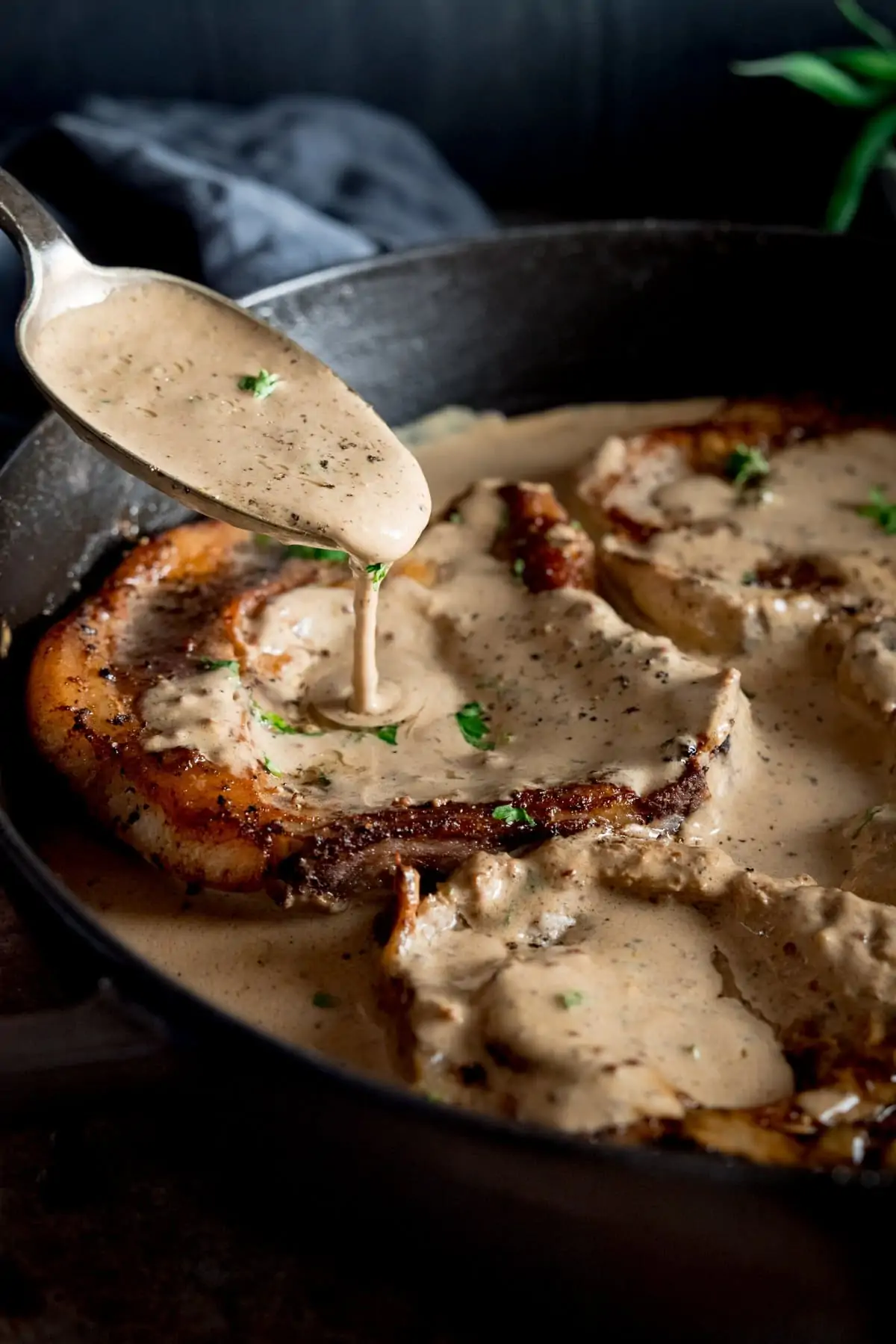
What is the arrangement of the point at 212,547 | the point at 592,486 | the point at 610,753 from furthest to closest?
the point at 592,486 < the point at 212,547 < the point at 610,753

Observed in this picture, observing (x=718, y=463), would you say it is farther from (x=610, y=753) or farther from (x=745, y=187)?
(x=745, y=187)

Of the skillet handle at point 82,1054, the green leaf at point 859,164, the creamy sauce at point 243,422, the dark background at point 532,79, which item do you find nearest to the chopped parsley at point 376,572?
the creamy sauce at point 243,422

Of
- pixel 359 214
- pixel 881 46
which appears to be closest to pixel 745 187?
pixel 881 46

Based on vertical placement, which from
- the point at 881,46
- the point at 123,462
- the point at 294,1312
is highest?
the point at 881,46

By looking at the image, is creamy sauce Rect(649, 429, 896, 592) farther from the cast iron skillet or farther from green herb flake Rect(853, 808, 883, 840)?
the cast iron skillet

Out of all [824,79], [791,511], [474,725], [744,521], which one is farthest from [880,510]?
[824,79]

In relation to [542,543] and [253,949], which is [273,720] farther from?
[542,543]

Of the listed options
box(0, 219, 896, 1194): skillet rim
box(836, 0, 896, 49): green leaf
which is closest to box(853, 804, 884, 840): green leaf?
box(0, 219, 896, 1194): skillet rim
